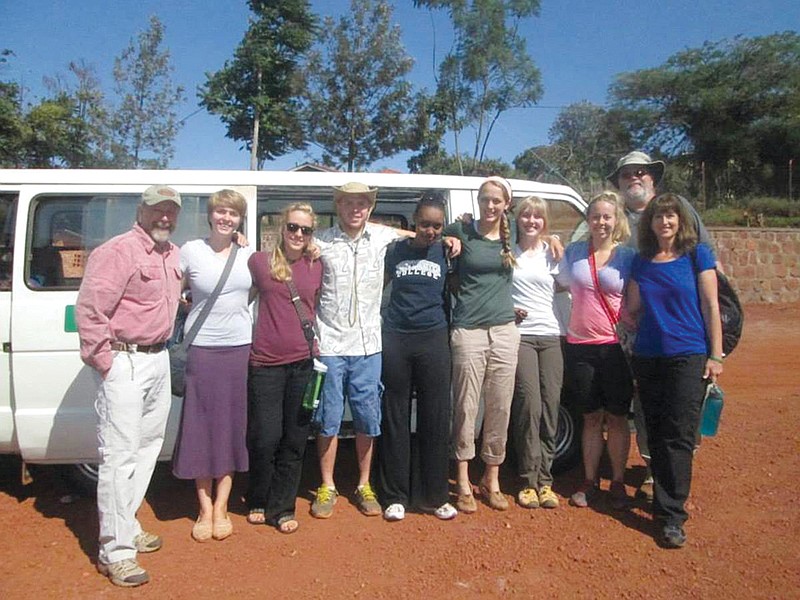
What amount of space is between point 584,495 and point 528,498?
359 millimetres

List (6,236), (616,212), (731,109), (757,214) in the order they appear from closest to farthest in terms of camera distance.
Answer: (6,236) < (616,212) < (757,214) < (731,109)

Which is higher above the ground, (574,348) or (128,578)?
(574,348)

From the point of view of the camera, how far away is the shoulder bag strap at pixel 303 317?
11.5ft

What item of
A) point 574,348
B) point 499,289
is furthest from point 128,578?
point 574,348

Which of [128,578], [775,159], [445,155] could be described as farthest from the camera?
[775,159]

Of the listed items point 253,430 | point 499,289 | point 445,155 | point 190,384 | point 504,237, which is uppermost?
point 445,155

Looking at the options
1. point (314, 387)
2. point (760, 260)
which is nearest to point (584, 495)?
point (314, 387)

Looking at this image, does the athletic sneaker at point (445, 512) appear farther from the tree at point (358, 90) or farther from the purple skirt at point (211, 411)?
the tree at point (358, 90)

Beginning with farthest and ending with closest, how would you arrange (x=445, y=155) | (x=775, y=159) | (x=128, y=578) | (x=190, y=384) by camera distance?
(x=775, y=159)
(x=445, y=155)
(x=190, y=384)
(x=128, y=578)

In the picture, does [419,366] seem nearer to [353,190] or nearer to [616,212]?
[353,190]

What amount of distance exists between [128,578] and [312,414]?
118cm

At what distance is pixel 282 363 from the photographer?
353 centimetres

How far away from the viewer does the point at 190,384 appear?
3438 millimetres

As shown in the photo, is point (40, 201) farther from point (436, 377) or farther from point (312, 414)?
point (436, 377)
